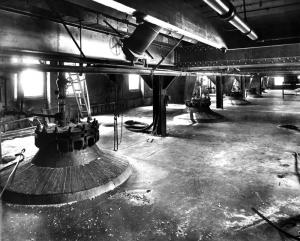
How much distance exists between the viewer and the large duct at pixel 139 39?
3820mm

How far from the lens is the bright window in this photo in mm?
10131

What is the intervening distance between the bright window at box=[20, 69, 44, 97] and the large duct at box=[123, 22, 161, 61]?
7277 mm

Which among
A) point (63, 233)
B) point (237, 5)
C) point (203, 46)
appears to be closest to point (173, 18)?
point (237, 5)

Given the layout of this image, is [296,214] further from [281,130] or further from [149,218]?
[281,130]

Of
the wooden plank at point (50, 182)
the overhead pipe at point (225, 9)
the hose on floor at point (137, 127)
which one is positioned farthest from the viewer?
the hose on floor at point (137, 127)

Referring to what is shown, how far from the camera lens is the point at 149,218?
3152 millimetres

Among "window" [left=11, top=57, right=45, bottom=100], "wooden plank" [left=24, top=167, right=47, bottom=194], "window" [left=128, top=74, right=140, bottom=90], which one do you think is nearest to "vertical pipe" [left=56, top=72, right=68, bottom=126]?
"wooden plank" [left=24, top=167, right=47, bottom=194]

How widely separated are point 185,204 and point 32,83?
30.0 feet

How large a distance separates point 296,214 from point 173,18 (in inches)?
117

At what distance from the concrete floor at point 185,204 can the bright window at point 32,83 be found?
→ 4.80 metres

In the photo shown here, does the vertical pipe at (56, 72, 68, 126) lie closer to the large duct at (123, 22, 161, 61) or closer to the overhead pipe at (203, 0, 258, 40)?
the large duct at (123, 22, 161, 61)

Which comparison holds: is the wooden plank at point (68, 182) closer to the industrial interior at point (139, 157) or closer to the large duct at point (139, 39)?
the industrial interior at point (139, 157)

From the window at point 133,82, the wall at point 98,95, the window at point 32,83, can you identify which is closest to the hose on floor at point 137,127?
the wall at point 98,95

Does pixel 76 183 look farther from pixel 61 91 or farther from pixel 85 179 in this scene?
pixel 61 91
